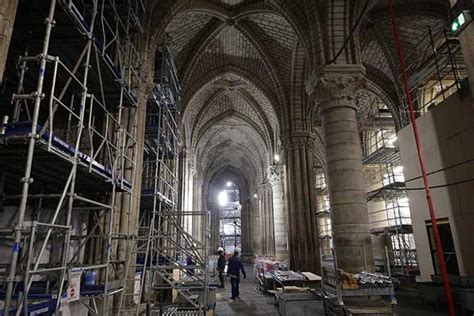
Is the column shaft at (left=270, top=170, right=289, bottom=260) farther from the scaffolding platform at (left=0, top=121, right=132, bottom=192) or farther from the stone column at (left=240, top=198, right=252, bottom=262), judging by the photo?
the stone column at (left=240, top=198, right=252, bottom=262)

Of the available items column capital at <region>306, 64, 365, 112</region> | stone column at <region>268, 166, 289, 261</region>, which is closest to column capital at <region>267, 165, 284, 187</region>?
stone column at <region>268, 166, 289, 261</region>

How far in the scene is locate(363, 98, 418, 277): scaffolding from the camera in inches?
500

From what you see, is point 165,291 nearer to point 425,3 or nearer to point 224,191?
point 425,3

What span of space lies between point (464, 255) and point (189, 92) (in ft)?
39.8

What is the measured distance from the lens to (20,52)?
5293mm

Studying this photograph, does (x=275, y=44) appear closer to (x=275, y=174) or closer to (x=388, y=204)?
(x=275, y=174)

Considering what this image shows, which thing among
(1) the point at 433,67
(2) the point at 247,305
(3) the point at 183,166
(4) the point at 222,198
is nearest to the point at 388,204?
(1) the point at 433,67

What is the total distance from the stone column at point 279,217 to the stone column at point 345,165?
1004 centimetres

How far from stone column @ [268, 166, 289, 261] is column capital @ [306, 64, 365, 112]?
10.2 meters

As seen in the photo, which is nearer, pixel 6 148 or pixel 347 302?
pixel 6 148

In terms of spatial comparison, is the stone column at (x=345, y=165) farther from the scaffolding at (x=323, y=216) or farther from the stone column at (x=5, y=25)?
the scaffolding at (x=323, y=216)

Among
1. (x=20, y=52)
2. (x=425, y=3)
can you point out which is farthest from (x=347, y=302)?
(x=425, y=3)

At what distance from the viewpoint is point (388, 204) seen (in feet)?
53.8

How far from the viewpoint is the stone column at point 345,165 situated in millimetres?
6520
